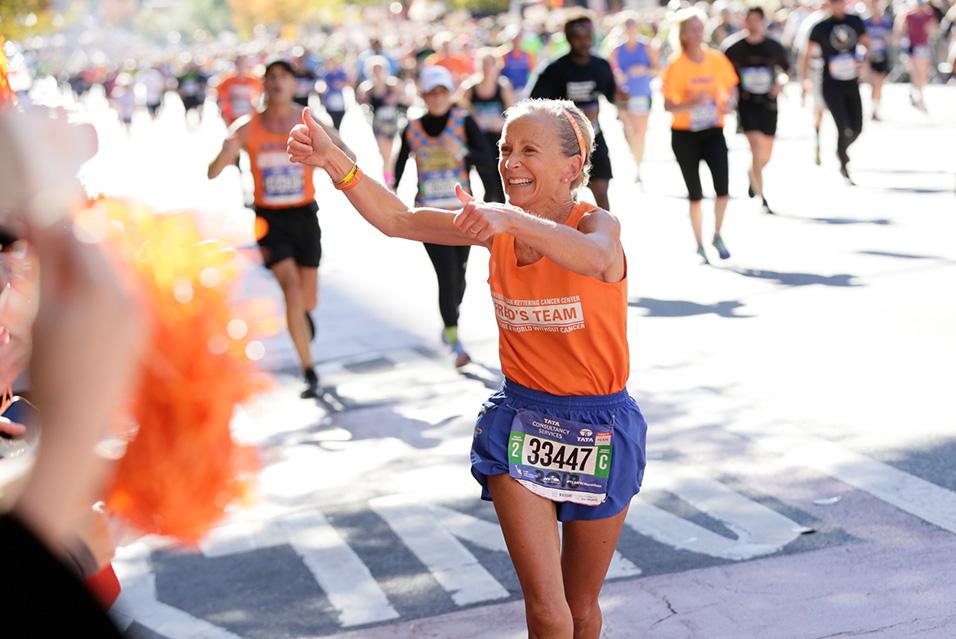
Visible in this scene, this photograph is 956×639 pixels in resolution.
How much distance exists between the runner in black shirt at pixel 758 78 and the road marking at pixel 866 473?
24.8ft

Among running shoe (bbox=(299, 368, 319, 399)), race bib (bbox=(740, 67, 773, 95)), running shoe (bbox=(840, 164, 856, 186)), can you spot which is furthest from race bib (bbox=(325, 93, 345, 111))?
running shoe (bbox=(299, 368, 319, 399))

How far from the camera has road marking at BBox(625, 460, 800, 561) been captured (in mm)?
6039

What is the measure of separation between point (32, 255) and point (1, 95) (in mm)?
623

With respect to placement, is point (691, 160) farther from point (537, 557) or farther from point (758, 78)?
point (537, 557)

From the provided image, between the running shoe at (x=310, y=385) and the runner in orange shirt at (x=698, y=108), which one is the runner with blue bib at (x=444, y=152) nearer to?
the running shoe at (x=310, y=385)

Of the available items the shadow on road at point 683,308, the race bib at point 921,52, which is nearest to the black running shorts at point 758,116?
the shadow on road at point 683,308

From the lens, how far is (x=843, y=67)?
15953 mm

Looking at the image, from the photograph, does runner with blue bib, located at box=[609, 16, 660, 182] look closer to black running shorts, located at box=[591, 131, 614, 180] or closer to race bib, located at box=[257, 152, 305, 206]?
black running shorts, located at box=[591, 131, 614, 180]

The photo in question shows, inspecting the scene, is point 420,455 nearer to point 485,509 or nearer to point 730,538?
point 485,509

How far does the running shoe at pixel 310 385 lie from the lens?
9.45m

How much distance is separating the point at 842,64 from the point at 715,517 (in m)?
10.6

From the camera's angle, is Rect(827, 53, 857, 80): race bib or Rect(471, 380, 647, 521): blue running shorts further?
Rect(827, 53, 857, 80): race bib

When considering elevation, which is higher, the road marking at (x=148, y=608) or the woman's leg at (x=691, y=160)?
the woman's leg at (x=691, y=160)

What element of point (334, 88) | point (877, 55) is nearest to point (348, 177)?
point (877, 55)
